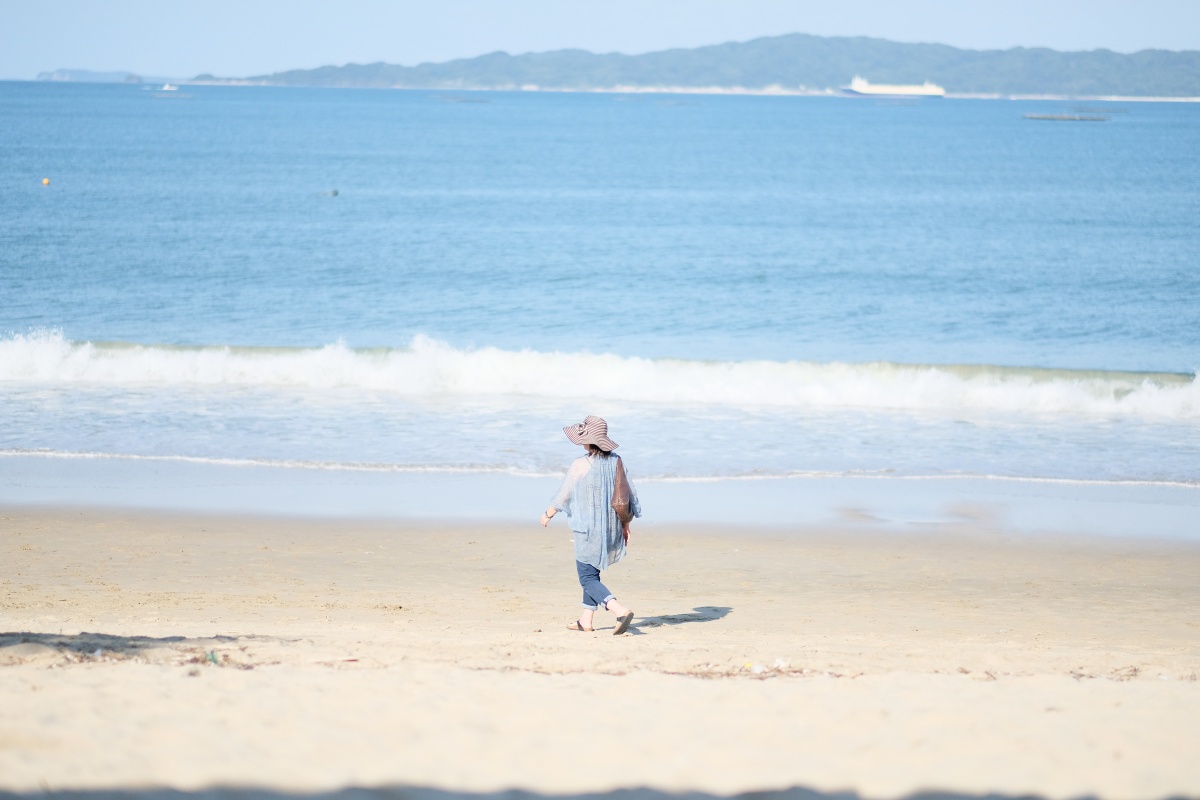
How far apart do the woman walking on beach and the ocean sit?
472 centimetres

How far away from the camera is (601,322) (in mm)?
26609

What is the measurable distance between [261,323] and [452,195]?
28.7 m

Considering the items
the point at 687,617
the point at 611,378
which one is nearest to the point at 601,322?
the point at 611,378

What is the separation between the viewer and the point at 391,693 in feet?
19.7

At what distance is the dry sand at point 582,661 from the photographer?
5164 millimetres

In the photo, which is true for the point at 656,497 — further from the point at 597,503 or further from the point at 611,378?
the point at 611,378

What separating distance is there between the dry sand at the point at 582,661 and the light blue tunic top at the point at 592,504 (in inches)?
26.1

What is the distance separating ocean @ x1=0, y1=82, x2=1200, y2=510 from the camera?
613 inches

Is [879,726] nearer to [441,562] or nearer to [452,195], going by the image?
[441,562]

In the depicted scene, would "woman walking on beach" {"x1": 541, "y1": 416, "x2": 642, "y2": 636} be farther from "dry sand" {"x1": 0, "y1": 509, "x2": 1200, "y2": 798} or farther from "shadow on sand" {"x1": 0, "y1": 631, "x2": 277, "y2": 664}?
"shadow on sand" {"x1": 0, "y1": 631, "x2": 277, "y2": 664}

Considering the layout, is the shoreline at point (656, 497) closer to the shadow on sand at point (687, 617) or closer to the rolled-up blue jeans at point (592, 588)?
the shadow on sand at point (687, 617)

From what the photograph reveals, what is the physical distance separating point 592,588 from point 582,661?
1.15m

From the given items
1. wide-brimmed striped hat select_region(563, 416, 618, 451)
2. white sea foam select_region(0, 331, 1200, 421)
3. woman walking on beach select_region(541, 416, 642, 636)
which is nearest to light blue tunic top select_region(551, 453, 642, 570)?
woman walking on beach select_region(541, 416, 642, 636)

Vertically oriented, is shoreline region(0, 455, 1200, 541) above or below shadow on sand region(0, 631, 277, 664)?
below
